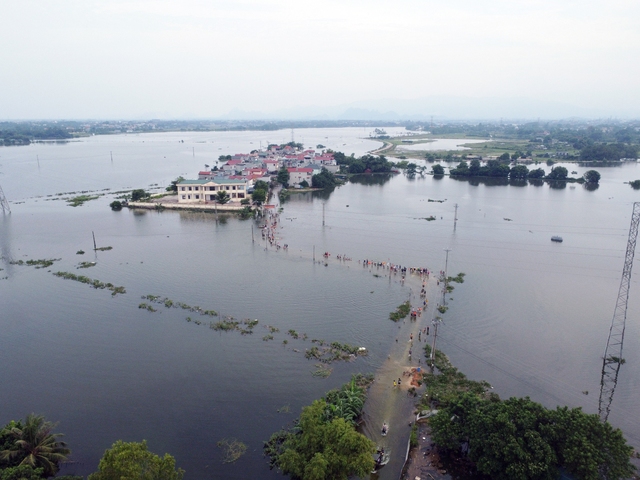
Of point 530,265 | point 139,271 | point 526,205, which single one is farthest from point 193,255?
point 526,205

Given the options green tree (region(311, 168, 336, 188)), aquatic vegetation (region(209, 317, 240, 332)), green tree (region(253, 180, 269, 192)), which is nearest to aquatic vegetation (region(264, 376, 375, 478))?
aquatic vegetation (region(209, 317, 240, 332))

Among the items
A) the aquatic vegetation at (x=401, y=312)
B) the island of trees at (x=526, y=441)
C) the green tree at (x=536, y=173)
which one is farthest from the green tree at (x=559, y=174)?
the island of trees at (x=526, y=441)

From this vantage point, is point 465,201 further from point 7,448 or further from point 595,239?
point 7,448

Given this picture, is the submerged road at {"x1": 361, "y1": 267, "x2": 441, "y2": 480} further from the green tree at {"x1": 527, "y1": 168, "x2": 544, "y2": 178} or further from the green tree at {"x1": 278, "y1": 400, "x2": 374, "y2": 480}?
the green tree at {"x1": 527, "y1": 168, "x2": 544, "y2": 178}

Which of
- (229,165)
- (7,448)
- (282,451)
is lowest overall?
(282,451)

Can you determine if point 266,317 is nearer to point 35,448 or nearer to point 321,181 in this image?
point 35,448
